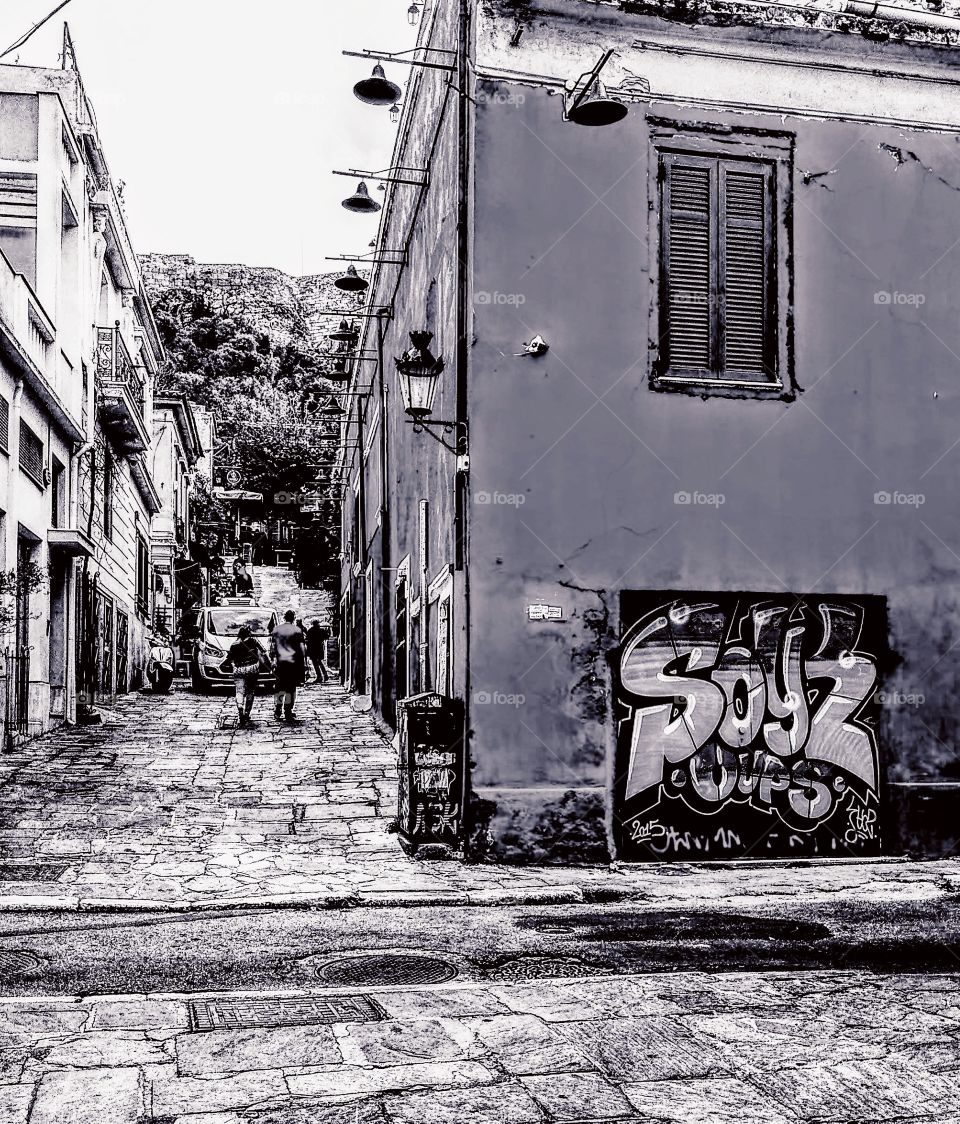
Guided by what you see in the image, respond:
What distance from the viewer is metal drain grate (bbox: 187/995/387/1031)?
5.50 m

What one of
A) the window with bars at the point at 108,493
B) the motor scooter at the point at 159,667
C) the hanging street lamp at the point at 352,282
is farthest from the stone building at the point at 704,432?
the motor scooter at the point at 159,667

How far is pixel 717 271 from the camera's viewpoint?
10570 mm

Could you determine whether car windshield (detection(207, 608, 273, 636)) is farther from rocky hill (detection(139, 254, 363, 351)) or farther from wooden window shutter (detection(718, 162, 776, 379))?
rocky hill (detection(139, 254, 363, 351))

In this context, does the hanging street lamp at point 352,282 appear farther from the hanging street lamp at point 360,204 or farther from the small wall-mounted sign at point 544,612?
the small wall-mounted sign at point 544,612

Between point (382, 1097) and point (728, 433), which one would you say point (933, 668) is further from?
point (382, 1097)

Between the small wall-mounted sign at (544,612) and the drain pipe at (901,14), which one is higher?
the drain pipe at (901,14)

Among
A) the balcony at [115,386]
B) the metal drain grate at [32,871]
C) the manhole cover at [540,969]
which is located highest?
the balcony at [115,386]

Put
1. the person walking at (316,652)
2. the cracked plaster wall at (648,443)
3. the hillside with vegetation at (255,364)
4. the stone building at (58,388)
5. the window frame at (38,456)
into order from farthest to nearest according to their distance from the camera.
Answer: the hillside with vegetation at (255,364)
the person walking at (316,652)
the window frame at (38,456)
the stone building at (58,388)
the cracked plaster wall at (648,443)

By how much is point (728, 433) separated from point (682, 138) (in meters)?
2.52

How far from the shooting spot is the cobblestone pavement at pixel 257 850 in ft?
29.0

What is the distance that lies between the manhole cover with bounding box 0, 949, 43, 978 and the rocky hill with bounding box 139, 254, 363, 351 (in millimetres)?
91228

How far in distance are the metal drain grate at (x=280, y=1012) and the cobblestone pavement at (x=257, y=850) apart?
107 inches

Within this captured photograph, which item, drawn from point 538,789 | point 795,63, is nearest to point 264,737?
point 538,789

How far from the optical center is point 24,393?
57.2 ft
